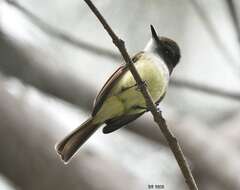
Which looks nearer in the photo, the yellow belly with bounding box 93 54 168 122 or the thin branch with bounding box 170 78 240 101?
the yellow belly with bounding box 93 54 168 122

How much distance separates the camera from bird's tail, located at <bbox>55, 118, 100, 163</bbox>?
0.51 metres

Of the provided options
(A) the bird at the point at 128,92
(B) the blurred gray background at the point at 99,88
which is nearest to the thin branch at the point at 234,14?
(B) the blurred gray background at the point at 99,88

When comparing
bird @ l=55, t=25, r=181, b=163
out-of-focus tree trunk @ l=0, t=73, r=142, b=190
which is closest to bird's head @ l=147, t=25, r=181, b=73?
bird @ l=55, t=25, r=181, b=163

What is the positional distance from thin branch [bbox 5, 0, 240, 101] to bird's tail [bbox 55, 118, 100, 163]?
0.42 ft

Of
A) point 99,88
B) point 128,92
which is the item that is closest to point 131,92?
point 128,92

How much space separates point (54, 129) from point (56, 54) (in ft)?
0.37

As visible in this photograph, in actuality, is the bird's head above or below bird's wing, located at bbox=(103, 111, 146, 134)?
above

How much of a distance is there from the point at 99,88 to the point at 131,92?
126 millimetres

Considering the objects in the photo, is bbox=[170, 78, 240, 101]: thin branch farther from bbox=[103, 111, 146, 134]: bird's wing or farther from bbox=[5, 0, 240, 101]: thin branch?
bbox=[103, 111, 146, 134]: bird's wing

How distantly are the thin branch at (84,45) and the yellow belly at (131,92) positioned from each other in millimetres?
73

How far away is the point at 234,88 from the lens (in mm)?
771

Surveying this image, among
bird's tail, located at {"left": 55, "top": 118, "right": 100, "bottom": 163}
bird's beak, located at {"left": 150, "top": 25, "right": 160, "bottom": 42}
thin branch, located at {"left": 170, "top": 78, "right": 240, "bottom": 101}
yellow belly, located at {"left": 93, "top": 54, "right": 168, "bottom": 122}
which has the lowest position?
bird's tail, located at {"left": 55, "top": 118, "right": 100, "bottom": 163}

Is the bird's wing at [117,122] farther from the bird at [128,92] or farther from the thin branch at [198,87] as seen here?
the thin branch at [198,87]

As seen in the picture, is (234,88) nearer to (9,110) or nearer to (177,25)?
(177,25)
